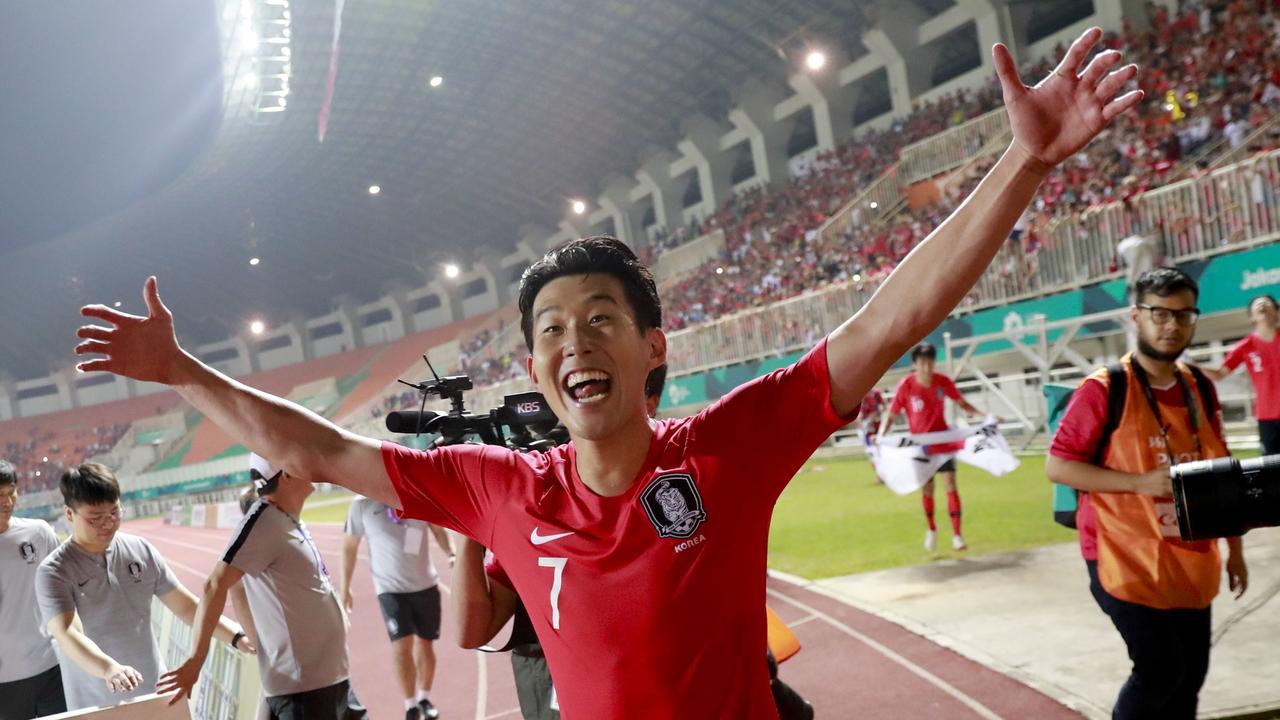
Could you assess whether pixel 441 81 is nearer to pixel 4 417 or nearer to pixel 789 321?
pixel 789 321

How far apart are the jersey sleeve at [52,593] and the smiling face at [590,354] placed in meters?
3.19

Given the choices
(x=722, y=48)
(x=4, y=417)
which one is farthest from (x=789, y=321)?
(x=4, y=417)

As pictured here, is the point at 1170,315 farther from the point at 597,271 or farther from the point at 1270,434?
the point at 1270,434

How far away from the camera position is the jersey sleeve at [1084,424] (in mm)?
3246

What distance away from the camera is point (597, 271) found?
177 cm

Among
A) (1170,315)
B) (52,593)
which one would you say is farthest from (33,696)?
(1170,315)

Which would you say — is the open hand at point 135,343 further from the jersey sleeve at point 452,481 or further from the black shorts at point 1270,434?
the black shorts at point 1270,434

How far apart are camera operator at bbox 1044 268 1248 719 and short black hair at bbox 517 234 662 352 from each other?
82.1 inches

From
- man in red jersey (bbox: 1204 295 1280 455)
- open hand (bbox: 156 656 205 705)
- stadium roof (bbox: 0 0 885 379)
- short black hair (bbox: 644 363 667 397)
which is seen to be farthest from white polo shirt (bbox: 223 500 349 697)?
man in red jersey (bbox: 1204 295 1280 455)

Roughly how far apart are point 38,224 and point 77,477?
20.3 ft

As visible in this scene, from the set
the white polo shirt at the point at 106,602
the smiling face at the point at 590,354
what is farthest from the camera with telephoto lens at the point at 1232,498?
the white polo shirt at the point at 106,602

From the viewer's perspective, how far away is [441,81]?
30.0 metres

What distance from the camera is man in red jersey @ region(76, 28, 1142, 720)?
1517 mm

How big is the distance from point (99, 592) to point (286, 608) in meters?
0.90
